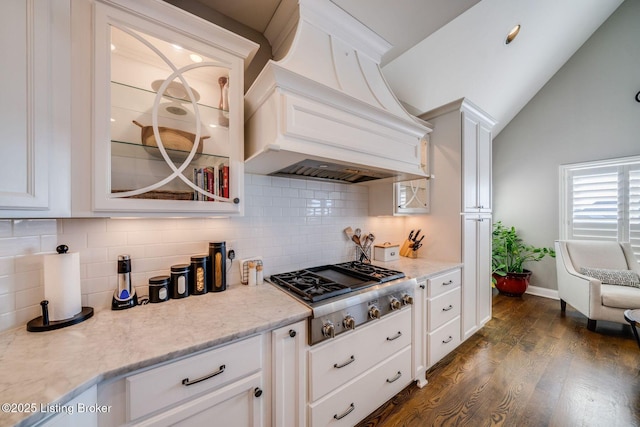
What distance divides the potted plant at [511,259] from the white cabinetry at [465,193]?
1.62 meters

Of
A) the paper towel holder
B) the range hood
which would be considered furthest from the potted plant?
the paper towel holder

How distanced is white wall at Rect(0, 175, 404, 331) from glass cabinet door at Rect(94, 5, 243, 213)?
1.01ft

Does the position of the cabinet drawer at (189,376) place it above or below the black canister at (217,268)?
below

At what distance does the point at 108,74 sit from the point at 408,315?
2144mm

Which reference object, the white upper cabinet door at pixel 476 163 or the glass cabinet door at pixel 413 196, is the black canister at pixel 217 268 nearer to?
the glass cabinet door at pixel 413 196

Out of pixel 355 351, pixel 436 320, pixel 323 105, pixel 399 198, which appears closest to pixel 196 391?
pixel 355 351

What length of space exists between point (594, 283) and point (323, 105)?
352cm

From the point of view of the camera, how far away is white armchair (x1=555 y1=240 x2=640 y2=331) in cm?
241

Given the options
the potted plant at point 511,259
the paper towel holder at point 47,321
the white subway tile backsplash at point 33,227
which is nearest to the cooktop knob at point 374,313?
the paper towel holder at point 47,321

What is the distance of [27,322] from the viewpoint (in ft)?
3.11

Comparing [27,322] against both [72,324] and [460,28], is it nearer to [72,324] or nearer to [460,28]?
[72,324]

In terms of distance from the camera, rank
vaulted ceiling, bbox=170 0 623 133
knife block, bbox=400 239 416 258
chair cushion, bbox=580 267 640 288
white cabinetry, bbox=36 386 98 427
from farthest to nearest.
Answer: chair cushion, bbox=580 267 640 288 → knife block, bbox=400 239 416 258 → vaulted ceiling, bbox=170 0 623 133 → white cabinetry, bbox=36 386 98 427

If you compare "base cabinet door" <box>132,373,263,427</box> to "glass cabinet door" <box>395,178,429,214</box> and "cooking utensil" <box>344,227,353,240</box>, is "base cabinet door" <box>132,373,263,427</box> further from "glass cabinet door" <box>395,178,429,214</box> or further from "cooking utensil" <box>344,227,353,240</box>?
"glass cabinet door" <box>395,178,429,214</box>

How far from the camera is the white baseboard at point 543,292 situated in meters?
3.57
